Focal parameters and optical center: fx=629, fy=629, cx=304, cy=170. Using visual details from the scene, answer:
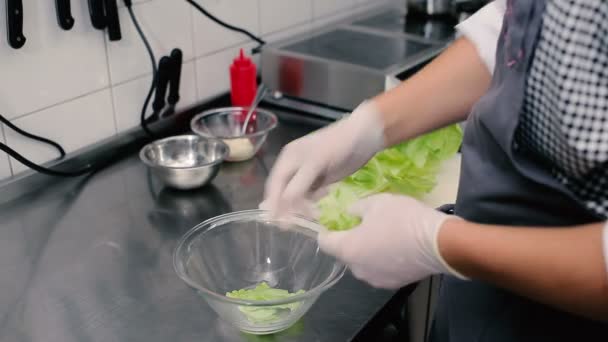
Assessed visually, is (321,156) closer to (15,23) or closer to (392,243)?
(392,243)

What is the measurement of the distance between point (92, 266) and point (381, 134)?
510 mm

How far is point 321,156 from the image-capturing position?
3.14ft

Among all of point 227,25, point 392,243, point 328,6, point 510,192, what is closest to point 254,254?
point 392,243

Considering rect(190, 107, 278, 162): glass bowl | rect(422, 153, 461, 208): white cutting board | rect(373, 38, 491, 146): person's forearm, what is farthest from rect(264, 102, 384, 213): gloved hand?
rect(190, 107, 278, 162): glass bowl

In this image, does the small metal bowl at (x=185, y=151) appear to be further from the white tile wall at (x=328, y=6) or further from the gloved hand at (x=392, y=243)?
the white tile wall at (x=328, y=6)

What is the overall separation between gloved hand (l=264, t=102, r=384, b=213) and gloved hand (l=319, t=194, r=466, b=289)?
141 mm

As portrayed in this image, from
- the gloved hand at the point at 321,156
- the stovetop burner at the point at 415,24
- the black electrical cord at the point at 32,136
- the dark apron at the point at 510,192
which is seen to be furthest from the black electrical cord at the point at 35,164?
the stovetop burner at the point at 415,24

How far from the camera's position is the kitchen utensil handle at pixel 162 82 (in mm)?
1351

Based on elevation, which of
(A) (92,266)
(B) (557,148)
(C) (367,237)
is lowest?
(A) (92,266)

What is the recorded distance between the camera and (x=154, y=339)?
2.78ft

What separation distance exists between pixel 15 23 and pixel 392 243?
0.78m

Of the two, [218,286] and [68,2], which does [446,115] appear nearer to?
[218,286]

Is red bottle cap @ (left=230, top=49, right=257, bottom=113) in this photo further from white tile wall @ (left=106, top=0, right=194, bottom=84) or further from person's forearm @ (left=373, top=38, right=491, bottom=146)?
person's forearm @ (left=373, top=38, right=491, bottom=146)

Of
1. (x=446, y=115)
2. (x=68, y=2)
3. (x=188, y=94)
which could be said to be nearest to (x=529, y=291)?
(x=446, y=115)
